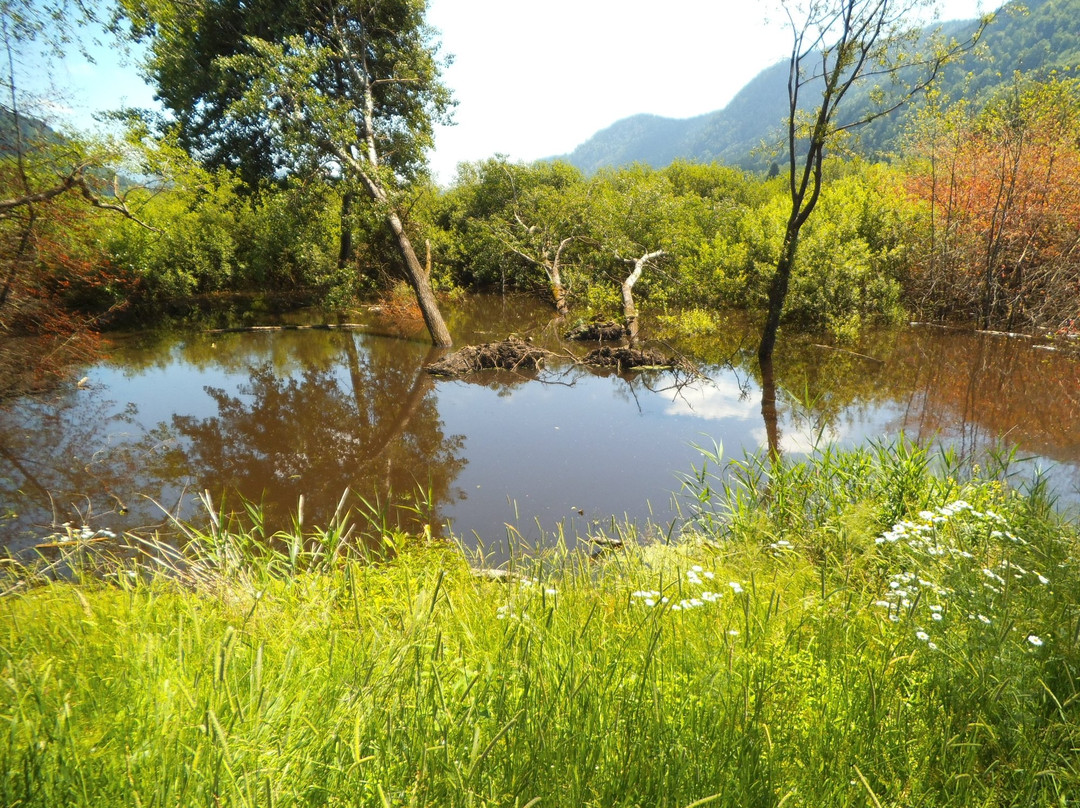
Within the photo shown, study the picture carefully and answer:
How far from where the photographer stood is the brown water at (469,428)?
4664mm

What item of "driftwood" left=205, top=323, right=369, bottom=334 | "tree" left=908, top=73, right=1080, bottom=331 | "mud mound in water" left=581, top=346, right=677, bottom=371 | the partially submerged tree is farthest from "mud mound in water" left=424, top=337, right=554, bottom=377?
"tree" left=908, top=73, right=1080, bottom=331

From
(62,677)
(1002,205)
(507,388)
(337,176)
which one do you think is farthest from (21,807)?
(1002,205)

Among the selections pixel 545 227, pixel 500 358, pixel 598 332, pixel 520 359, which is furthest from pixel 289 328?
pixel 545 227

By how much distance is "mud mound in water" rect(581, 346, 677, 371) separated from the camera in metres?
9.05

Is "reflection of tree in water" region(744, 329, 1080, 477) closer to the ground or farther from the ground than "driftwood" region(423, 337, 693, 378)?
closer to the ground

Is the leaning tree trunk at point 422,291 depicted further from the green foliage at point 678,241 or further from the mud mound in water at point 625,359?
the green foliage at point 678,241

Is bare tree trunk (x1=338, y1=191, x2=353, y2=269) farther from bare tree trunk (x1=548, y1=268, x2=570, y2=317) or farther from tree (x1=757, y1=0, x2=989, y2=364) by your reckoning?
tree (x1=757, y1=0, x2=989, y2=364)

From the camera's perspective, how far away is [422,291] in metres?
11.4

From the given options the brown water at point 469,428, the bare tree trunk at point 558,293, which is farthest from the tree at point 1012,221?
the bare tree trunk at point 558,293

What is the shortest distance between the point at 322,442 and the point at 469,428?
1718 mm

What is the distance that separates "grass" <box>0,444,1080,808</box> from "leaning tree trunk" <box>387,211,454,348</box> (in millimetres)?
8481

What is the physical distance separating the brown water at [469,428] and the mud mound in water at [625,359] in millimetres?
478

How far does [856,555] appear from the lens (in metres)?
3.44

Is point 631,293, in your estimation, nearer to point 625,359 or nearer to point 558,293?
point 558,293
